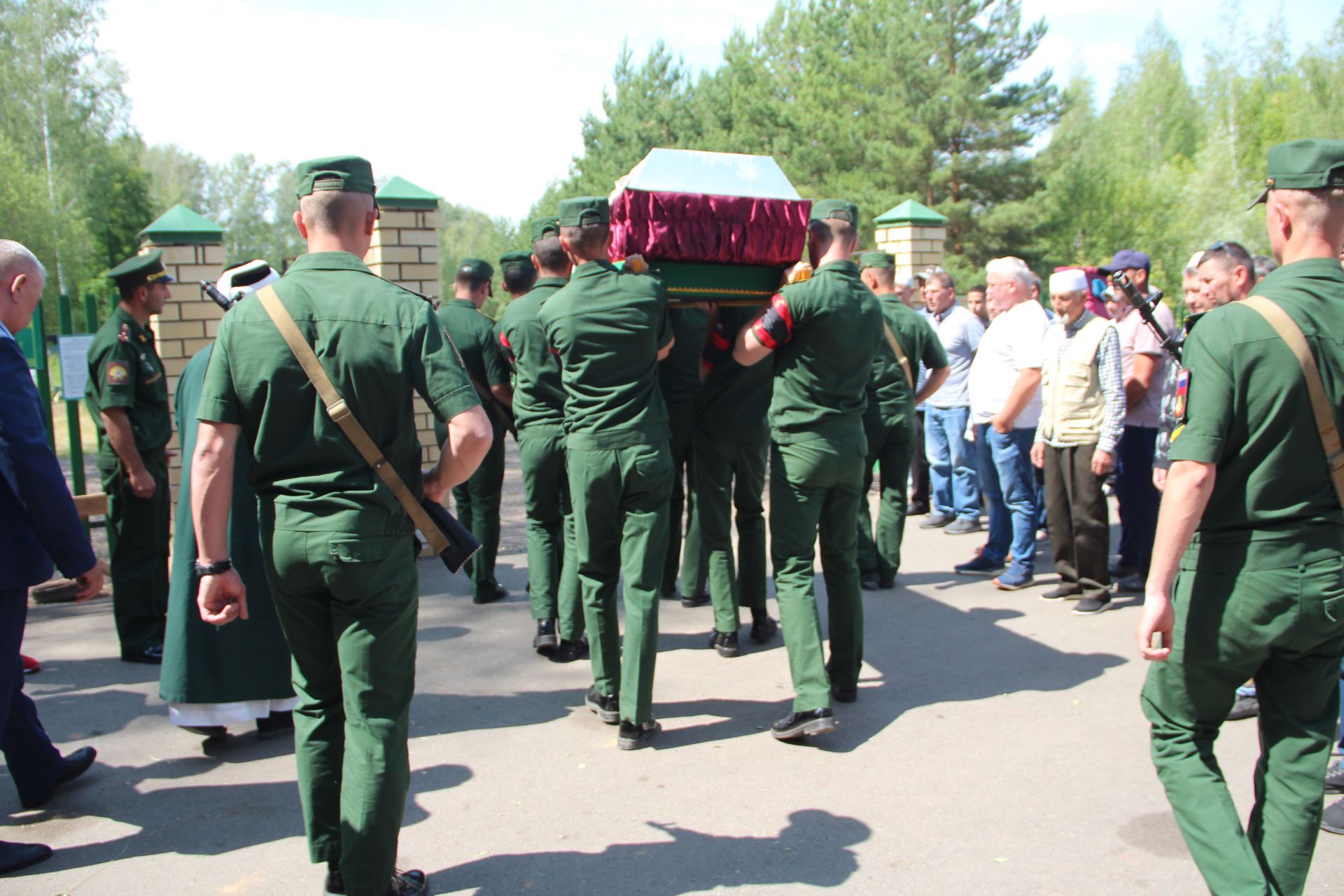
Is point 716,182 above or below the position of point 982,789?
above

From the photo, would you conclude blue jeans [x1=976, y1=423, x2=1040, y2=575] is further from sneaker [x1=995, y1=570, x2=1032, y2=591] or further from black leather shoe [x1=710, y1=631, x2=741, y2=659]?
black leather shoe [x1=710, y1=631, x2=741, y2=659]

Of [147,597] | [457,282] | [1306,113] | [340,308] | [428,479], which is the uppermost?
[1306,113]

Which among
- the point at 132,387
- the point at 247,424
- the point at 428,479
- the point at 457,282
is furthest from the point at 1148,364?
the point at 132,387

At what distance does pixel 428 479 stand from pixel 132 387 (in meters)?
3.07

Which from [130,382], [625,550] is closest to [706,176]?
[625,550]

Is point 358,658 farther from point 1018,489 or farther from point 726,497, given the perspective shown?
point 1018,489

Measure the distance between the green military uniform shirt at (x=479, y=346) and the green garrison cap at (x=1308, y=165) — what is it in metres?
4.31

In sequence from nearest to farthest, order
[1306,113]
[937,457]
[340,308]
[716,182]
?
[340,308]
[716,182]
[937,457]
[1306,113]

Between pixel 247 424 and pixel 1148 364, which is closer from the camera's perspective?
pixel 247 424

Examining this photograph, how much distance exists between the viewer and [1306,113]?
129 feet

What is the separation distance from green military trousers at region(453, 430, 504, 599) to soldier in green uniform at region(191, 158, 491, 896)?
135 inches

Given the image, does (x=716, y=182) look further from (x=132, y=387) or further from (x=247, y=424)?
(x=132, y=387)

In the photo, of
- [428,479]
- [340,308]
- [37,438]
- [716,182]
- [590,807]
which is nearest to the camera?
[340,308]

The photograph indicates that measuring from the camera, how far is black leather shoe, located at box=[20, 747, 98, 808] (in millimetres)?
3830
